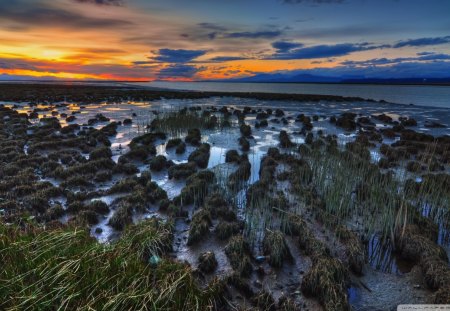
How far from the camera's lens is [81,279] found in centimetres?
491

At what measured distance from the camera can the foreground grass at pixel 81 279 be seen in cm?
454

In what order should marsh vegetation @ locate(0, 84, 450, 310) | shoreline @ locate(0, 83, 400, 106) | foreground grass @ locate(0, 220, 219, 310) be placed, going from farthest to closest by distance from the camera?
shoreline @ locate(0, 83, 400, 106) → marsh vegetation @ locate(0, 84, 450, 310) → foreground grass @ locate(0, 220, 219, 310)

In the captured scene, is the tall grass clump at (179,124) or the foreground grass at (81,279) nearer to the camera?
the foreground grass at (81,279)

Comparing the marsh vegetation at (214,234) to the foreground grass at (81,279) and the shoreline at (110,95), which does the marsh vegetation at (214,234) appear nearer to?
the foreground grass at (81,279)

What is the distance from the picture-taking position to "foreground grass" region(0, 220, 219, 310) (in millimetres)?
4543

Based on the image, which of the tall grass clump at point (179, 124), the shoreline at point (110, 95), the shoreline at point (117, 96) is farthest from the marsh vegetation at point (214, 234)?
the shoreline at point (110, 95)

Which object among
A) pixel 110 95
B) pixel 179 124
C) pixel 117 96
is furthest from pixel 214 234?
pixel 110 95


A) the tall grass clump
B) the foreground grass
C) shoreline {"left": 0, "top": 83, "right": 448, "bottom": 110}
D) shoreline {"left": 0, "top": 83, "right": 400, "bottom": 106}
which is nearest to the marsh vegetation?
the foreground grass

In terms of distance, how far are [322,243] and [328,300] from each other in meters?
2.10

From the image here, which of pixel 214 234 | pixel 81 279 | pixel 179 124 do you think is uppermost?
pixel 81 279

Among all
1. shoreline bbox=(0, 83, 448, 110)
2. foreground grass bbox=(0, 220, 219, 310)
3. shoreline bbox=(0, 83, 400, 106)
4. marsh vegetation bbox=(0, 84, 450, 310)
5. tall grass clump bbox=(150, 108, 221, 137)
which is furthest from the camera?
shoreline bbox=(0, 83, 400, 106)

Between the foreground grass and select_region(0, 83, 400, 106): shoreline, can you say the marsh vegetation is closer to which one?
the foreground grass

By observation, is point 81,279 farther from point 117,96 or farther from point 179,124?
point 117,96

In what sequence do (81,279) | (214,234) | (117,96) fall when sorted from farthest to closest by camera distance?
(117,96), (214,234), (81,279)
